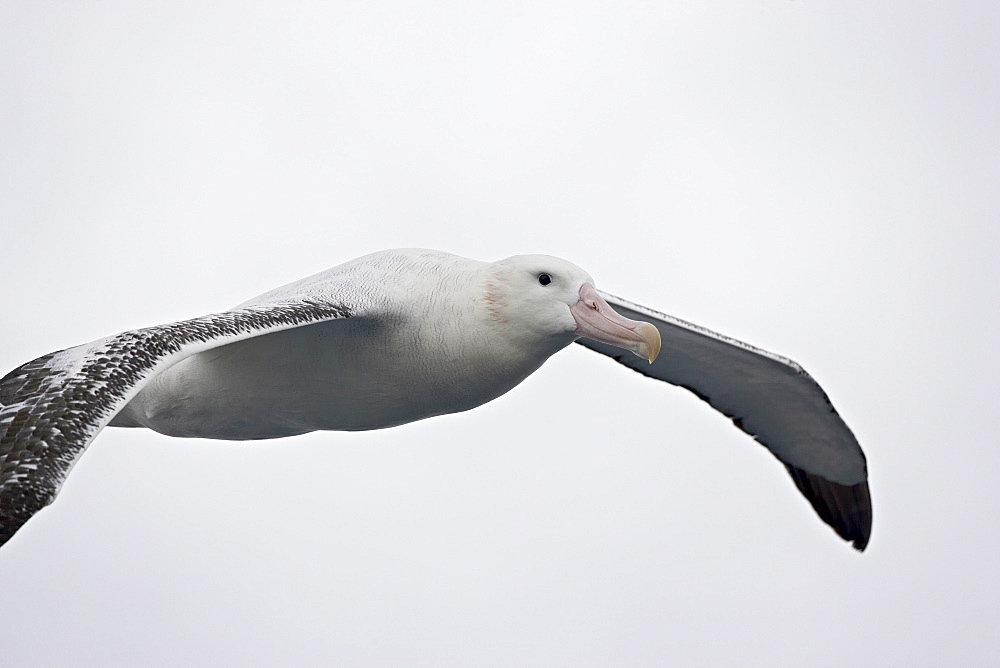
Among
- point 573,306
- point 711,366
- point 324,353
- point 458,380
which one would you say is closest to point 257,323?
point 324,353

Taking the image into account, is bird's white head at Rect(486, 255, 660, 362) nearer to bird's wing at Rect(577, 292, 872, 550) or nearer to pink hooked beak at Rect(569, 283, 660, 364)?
pink hooked beak at Rect(569, 283, 660, 364)

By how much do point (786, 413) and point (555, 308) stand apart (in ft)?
14.9

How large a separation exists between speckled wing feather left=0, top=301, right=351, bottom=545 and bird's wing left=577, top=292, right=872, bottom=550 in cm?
Result: 503

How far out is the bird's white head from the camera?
36.0 ft

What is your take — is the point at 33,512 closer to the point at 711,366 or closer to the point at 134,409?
the point at 134,409

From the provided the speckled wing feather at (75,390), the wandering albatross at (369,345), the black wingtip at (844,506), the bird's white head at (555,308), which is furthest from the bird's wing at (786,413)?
the speckled wing feather at (75,390)

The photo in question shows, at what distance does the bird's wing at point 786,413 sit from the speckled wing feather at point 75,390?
5.03m

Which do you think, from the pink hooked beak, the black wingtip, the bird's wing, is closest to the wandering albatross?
the pink hooked beak

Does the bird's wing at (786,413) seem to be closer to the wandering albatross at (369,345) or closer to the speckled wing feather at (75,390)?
the wandering albatross at (369,345)

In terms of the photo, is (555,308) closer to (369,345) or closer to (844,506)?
(369,345)

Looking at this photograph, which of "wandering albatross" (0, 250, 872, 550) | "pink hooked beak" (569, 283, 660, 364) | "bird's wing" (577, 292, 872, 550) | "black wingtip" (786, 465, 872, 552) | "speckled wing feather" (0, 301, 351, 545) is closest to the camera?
"speckled wing feather" (0, 301, 351, 545)

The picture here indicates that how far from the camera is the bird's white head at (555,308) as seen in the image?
432 inches

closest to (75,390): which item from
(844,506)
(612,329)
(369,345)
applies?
(369,345)

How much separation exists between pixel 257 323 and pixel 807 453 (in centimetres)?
746
